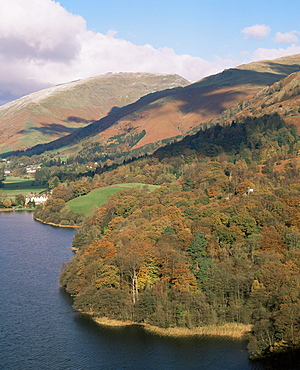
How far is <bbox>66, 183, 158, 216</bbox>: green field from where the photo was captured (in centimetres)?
15425

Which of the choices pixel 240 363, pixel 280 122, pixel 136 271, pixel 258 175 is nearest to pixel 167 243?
pixel 136 271

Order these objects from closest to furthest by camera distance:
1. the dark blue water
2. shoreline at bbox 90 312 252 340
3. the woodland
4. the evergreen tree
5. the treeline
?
the dark blue water → shoreline at bbox 90 312 252 340 → the woodland → the treeline → the evergreen tree

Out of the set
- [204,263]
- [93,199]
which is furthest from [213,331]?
[93,199]

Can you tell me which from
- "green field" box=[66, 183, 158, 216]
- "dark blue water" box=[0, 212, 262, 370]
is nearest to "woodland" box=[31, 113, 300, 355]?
"dark blue water" box=[0, 212, 262, 370]

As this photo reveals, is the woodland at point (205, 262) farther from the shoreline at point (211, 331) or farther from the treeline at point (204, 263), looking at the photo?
the shoreline at point (211, 331)

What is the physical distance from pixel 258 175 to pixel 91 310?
224ft

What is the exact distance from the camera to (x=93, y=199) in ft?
524

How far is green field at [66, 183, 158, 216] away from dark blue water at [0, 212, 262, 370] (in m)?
70.2

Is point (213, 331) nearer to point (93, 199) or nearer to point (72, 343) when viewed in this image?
point (72, 343)

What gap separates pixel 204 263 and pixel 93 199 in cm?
9396

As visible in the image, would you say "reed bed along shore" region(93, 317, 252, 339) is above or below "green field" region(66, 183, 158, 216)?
below

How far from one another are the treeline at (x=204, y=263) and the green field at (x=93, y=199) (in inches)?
1483

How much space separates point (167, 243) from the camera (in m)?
76.5

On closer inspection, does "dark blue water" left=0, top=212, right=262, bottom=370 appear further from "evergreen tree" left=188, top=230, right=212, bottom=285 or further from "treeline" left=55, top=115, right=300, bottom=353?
"evergreen tree" left=188, top=230, right=212, bottom=285
